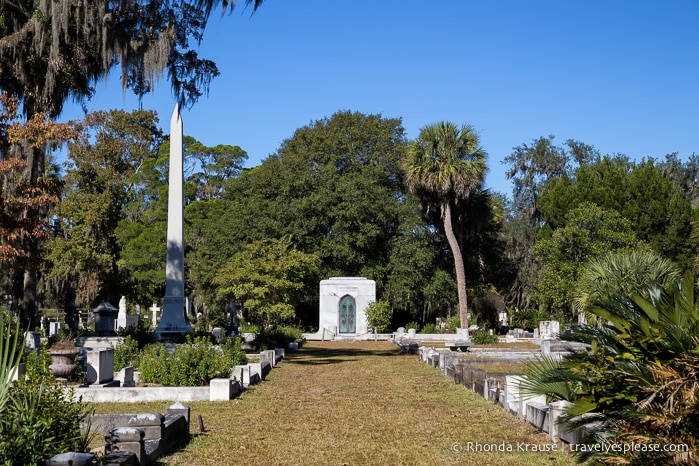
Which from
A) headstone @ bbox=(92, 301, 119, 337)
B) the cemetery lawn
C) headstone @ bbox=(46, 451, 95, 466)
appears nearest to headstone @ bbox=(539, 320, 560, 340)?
headstone @ bbox=(92, 301, 119, 337)

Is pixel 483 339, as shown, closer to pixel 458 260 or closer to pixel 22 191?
pixel 458 260

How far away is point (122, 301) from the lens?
4391 cm

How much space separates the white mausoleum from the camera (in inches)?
1770

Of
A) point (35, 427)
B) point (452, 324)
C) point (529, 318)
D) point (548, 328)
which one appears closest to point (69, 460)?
point (35, 427)

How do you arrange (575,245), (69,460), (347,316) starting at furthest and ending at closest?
1. (347,316)
2. (575,245)
3. (69,460)

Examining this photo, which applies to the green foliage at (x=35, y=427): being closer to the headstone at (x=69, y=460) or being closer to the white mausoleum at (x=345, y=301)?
the headstone at (x=69, y=460)

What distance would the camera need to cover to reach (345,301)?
45.1 metres

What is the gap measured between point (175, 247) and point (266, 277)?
→ 29.6 ft

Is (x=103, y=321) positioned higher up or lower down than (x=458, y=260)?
lower down

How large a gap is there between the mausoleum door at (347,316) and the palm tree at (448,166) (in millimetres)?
6718

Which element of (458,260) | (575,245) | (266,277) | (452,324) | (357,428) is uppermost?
(575,245)

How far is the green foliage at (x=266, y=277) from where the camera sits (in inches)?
1353

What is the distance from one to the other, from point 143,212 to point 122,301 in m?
8.51

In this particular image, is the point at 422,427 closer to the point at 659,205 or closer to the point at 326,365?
the point at 326,365
